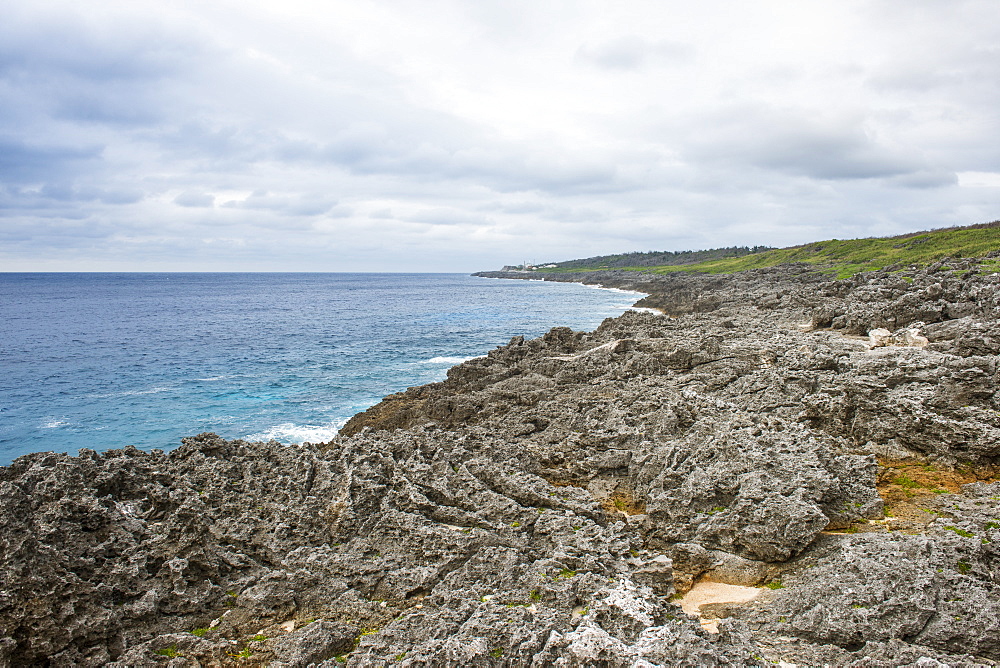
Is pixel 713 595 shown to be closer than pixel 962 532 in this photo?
No

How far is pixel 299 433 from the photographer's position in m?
29.7

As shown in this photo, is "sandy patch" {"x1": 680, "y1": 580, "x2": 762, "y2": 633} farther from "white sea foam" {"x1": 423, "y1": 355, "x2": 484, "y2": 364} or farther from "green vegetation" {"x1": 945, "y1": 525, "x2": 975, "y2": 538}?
"white sea foam" {"x1": 423, "y1": 355, "x2": 484, "y2": 364}

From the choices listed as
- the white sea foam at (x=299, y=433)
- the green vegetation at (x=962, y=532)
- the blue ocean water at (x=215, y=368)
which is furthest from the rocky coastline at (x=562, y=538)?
the blue ocean water at (x=215, y=368)

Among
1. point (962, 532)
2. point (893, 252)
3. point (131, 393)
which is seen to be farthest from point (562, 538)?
point (893, 252)

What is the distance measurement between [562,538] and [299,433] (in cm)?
2145

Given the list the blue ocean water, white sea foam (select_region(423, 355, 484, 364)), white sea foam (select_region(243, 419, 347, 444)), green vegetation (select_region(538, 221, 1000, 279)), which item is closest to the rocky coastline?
white sea foam (select_region(243, 419, 347, 444))

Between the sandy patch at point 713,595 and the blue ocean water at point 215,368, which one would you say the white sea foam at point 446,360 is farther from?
the sandy patch at point 713,595

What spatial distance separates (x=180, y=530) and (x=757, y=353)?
23.8 meters

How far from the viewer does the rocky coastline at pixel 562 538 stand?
8.84m

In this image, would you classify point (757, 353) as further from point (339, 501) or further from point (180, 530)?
point (180, 530)

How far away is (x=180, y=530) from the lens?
12.3 m

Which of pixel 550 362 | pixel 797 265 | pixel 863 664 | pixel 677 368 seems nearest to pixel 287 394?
pixel 550 362

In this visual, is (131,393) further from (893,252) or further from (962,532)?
(893,252)

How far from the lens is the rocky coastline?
348 inches
